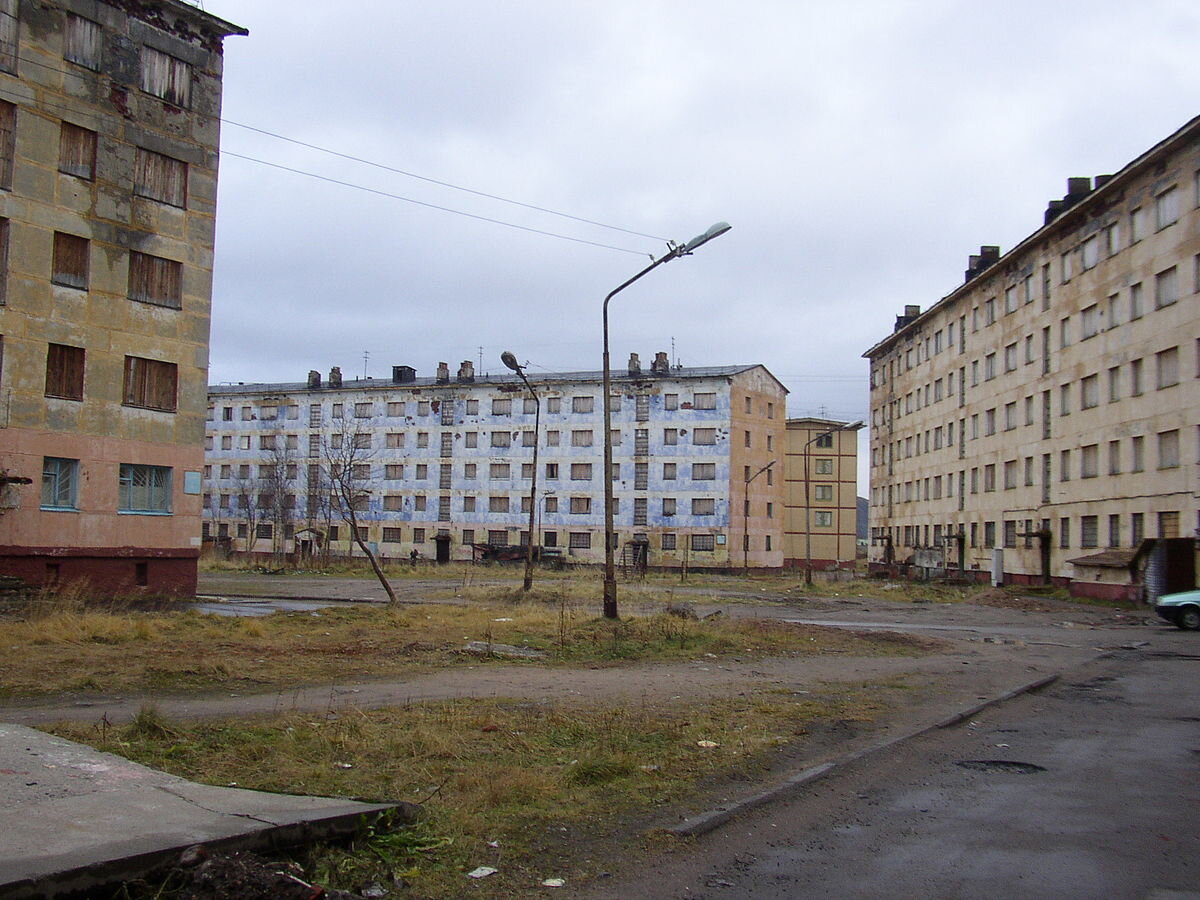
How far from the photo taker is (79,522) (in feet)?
86.9

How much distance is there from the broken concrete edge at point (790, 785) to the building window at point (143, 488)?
76.7 feet

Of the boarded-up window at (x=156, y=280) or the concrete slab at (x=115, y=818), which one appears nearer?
the concrete slab at (x=115, y=818)

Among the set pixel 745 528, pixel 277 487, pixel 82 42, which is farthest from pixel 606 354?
pixel 277 487

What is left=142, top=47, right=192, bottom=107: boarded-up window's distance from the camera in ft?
93.4

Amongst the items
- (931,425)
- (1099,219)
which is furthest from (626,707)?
(931,425)

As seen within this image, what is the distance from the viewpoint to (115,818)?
17.5ft

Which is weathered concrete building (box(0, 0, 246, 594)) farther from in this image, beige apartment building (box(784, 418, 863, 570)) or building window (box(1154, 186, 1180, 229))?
beige apartment building (box(784, 418, 863, 570))

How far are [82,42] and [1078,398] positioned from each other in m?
38.4

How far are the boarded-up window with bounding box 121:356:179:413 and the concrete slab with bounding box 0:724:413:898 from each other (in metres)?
23.1

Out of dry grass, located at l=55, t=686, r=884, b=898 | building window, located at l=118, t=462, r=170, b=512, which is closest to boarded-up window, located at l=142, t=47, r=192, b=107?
building window, located at l=118, t=462, r=170, b=512

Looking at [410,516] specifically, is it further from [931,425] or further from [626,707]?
[626,707]

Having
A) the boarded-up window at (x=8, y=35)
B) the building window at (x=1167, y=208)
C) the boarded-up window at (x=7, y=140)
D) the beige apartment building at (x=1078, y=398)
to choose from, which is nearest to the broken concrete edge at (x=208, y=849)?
the boarded-up window at (x=7, y=140)

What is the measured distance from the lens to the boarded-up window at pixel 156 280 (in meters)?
28.1

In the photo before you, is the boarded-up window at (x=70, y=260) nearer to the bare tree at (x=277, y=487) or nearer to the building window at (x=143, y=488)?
the building window at (x=143, y=488)
